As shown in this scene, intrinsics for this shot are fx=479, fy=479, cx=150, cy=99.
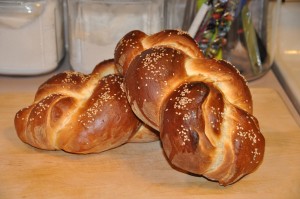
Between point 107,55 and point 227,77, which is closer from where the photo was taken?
point 227,77

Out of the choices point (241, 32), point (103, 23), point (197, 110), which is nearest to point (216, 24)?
point (241, 32)

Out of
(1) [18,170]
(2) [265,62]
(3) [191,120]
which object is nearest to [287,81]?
(2) [265,62]

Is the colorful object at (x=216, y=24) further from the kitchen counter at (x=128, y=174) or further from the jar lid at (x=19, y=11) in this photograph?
the jar lid at (x=19, y=11)

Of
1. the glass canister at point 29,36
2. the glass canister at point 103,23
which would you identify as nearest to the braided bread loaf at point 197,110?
the glass canister at point 103,23

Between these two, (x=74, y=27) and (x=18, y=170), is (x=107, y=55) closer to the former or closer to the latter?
(x=74, y=27)

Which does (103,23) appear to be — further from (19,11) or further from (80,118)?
(80,118)

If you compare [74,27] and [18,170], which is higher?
[74,27]

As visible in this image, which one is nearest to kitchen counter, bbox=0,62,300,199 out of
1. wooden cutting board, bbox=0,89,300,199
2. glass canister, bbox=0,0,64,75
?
wooden cutting board, bbox=0,89,300,199
